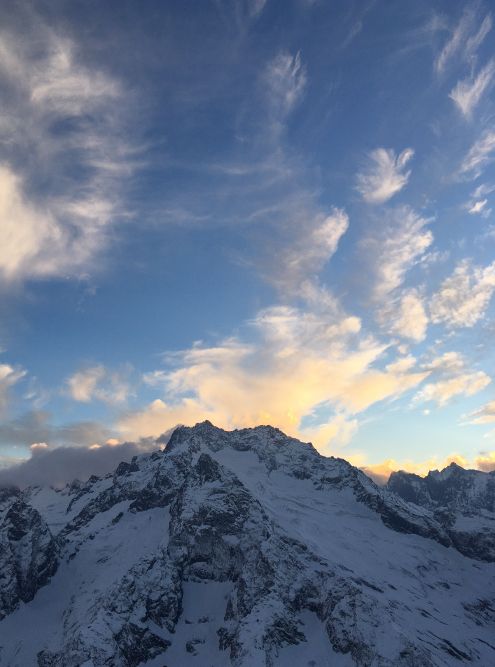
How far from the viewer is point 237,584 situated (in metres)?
102

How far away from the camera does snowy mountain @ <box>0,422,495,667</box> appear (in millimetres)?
82750

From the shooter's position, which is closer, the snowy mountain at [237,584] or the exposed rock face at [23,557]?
the snowy mountain at [237,584]

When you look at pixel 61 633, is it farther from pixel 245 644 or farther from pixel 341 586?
pixel 341 586

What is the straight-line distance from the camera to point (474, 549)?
151 m

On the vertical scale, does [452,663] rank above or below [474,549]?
below

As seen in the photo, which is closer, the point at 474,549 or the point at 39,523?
the point at 39,523

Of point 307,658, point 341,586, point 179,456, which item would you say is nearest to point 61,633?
point 307,658

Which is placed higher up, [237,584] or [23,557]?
[23,557]

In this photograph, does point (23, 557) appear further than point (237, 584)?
Yes

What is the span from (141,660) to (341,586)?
4994 cm

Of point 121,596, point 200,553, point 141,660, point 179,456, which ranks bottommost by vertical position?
point 141,660

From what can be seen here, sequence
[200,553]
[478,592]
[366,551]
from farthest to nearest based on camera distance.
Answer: [366,551] < [478,592] < [200,553]

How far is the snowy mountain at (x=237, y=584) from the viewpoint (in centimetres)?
8275

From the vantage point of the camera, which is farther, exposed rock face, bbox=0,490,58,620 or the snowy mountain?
exposed rock face, bbox=0,490,58,620
